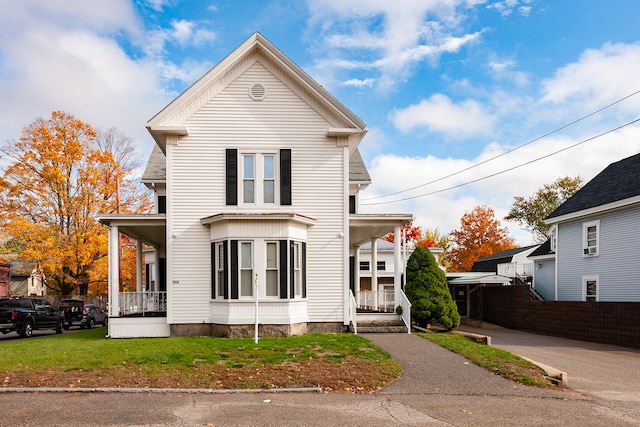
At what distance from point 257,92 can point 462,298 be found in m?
24.8

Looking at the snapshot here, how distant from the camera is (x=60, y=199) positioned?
109 ft

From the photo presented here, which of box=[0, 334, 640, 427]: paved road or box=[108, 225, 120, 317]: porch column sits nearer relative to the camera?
box=[0, 334, 640, 427]: paved road

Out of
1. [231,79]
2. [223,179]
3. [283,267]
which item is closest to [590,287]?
[283,267]

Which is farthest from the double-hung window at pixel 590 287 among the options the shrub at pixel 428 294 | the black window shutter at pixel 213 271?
the black window shutter at pixel 213 271

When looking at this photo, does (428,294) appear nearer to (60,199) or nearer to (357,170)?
(357,170)

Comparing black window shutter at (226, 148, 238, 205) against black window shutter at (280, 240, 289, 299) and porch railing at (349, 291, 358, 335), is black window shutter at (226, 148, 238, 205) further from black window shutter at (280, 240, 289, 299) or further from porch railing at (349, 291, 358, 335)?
porch railing at (349, 291, 358, 335)

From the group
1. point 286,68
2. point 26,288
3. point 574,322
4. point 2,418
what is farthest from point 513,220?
point 2,418

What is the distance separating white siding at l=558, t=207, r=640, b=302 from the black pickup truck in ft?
83.9

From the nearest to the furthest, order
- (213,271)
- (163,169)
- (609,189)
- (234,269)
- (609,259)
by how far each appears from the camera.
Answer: (234,269) → (213,271) → (163,169) → (609,259) → (609,189)

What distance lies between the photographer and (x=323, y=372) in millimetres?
11727

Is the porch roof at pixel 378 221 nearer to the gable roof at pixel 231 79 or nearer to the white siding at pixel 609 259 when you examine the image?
the gable roof at pixel 231 79

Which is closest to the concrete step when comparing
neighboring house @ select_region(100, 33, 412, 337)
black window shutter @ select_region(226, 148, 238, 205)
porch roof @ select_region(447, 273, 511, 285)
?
neighboring house @ select_region(100, 33, 412, 337)

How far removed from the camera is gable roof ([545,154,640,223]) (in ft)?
76.6

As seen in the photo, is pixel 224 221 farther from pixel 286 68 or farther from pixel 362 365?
pixel 362 365
